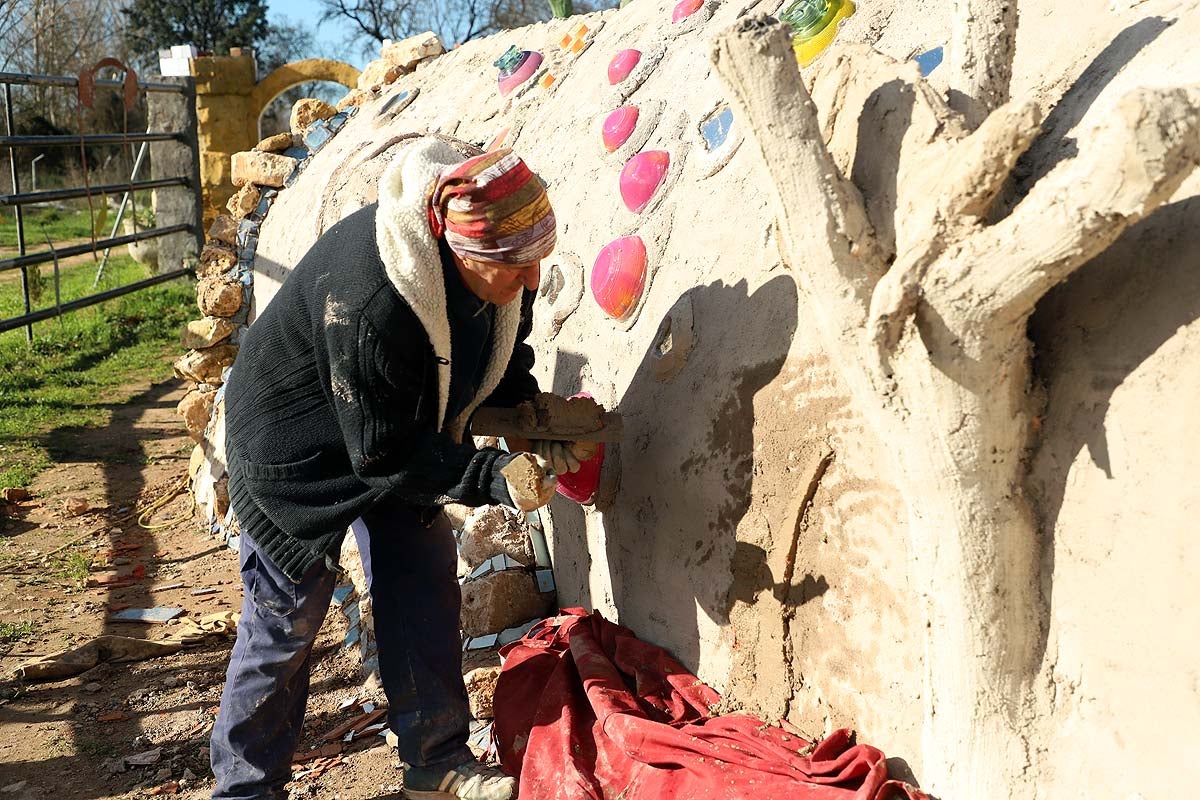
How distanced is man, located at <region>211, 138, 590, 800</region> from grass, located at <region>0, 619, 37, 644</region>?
1856mm

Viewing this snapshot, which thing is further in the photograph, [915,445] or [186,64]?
[186,64]

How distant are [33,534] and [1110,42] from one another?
4830 millimetres

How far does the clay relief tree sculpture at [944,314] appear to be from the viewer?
74.9 inches

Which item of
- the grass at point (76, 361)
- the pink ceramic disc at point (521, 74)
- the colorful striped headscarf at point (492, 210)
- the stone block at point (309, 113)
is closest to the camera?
the colorful striped headscarf at point (492, 210)

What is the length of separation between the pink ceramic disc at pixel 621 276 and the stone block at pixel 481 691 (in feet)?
3.70

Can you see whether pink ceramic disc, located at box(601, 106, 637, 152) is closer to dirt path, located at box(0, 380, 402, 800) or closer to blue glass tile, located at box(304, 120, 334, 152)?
dirt path, located at box(0, 380, 402, 800)

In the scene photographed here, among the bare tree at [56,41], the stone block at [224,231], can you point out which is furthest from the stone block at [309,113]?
the bare tree at [56,41]

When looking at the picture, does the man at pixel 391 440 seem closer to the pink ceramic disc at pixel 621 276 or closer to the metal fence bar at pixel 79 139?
the pink ceramic disc at pixel 621 276

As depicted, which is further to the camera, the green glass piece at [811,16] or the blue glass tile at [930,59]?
the green glass piece at [811,16]

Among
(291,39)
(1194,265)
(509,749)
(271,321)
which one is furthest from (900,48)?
(291,39)

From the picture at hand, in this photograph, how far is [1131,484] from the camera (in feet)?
6.29

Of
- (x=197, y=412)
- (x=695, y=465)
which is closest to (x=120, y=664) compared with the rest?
(x=197, y=412)

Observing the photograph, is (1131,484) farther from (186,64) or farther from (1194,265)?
(186,64)

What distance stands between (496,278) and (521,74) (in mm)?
2589
